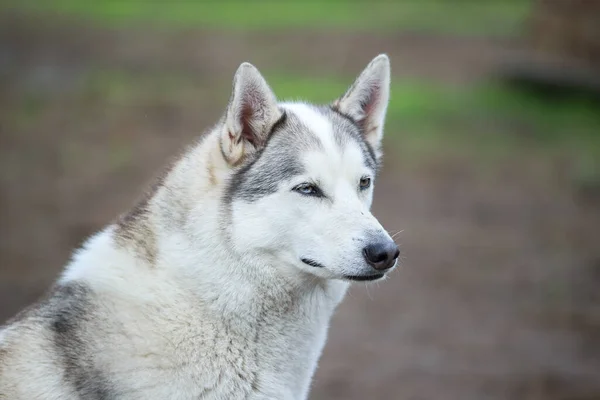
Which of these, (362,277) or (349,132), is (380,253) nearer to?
(362,277)

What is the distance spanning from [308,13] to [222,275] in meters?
22.4

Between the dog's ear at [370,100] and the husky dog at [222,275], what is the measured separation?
0.38 m

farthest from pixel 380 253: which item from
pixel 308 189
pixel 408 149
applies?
pixel 408 149

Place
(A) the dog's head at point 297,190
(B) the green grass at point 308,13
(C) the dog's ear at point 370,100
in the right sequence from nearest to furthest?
1. (A) the dog's head at point 297,190
2. (C) the dog's ear at point 370,100
3. (B) the green grass at point 308,13

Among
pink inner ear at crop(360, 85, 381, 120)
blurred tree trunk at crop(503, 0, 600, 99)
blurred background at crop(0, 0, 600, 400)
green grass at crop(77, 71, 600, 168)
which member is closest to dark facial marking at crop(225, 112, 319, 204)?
pink inner ear at crop(360, 85, 381, 120)

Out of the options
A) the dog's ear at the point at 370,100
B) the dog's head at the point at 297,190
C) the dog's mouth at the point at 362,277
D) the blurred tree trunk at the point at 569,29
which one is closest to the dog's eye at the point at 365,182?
the dog's head at the point at 297,190

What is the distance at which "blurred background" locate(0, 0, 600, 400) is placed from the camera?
31.6 feet

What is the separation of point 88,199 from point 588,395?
7.20 m

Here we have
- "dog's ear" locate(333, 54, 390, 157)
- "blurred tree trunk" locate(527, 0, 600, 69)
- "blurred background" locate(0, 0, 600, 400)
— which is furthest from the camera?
"blurred tree trunk" locate(527, 0, 600, 69)

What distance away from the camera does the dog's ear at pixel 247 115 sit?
496 cm

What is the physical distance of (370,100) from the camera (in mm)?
5633

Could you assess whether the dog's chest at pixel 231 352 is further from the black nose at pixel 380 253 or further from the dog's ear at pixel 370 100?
the dog's ear at pixel 370 100

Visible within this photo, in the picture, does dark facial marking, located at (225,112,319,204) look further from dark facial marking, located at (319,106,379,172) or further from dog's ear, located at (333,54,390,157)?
dog's ear, located at (333,54,390,157)

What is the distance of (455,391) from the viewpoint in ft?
28.6
